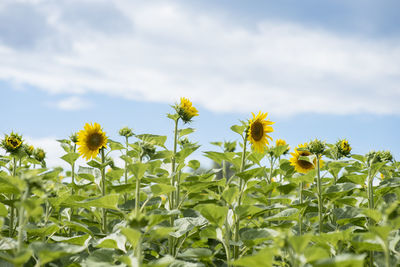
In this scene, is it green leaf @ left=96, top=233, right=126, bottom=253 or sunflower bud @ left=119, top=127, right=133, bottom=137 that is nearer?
green leaf @ left=96, top=233, right=126, bottom=253

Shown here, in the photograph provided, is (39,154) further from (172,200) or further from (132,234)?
(132,234)

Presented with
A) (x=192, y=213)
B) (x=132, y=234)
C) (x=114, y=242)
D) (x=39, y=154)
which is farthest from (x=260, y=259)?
(x=39, y=154)

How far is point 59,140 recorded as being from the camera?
3.62 meters

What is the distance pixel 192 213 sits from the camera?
105 inches

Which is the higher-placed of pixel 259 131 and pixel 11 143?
pixel 259 131

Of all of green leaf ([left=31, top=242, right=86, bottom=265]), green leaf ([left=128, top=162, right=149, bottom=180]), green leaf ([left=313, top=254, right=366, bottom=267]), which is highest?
green leaf ([left=128, top=162, right=149, bottom=180])

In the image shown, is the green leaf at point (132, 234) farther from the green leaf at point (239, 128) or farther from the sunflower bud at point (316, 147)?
the sunflower bud at point (316, 147)

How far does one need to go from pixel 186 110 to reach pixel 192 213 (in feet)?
2.61

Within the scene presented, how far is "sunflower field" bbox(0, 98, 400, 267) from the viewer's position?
5.09 feet

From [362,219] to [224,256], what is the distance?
897 millimetres

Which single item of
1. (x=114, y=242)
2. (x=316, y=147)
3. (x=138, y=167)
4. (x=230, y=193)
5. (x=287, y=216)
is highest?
(x=316, y=147)

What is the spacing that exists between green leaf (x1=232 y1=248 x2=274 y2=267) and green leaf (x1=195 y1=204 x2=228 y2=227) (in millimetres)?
472

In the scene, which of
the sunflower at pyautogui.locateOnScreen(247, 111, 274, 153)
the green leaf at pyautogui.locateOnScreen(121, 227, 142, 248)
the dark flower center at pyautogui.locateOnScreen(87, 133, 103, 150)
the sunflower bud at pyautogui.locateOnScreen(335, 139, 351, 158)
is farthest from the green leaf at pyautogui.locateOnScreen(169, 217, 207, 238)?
the sunflower bud at pyautogui.locateOnScreen(335, 139, 351, 158)

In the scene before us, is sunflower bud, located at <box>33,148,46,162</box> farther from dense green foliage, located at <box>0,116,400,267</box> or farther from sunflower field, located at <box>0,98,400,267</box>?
dense green foliage, located at <box>0,116,400,267</box>
